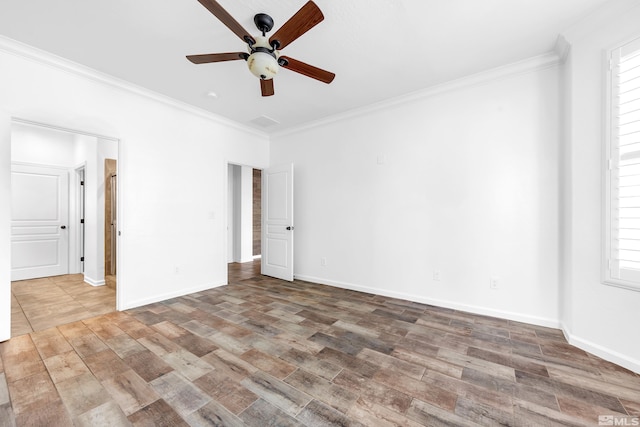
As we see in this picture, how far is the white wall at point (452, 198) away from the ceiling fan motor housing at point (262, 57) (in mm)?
2239

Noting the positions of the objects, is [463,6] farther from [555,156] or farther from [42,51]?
[42,51]

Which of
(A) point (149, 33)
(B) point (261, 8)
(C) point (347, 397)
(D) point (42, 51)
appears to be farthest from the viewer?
(D) point (42, 51)

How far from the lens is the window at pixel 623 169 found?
6.54ft

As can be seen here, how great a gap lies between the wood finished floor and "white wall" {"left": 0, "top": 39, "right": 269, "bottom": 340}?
0.72 metres

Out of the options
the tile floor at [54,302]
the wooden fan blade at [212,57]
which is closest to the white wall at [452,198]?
the wooden fan blade at [212,57]

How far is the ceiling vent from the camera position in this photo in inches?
172

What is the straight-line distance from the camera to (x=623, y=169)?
6.78ft

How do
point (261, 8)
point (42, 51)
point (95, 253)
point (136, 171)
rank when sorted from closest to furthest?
point (261, 8), point (42, 51), point (136, 171), point (95, 253)

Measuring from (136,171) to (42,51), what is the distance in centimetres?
139

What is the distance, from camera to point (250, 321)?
2879 mm

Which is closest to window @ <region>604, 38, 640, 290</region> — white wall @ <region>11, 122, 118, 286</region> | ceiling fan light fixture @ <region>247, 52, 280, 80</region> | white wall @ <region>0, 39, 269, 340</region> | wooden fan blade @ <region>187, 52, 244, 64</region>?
ceiling fan light fixture @ <region>247, 52, 280, 80</region>

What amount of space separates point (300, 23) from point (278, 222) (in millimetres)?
3491

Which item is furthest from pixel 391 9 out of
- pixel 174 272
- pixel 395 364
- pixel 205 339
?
pixel 174 272

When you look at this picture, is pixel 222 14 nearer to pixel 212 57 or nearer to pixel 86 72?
pixel 212 57
